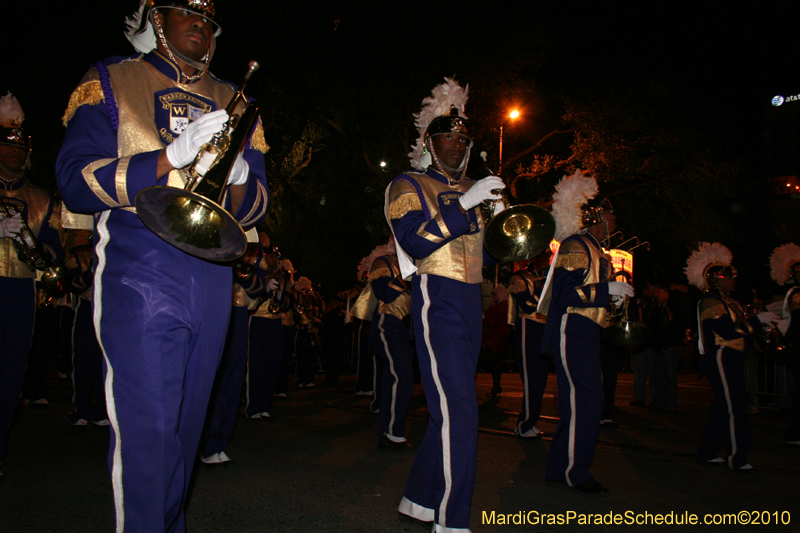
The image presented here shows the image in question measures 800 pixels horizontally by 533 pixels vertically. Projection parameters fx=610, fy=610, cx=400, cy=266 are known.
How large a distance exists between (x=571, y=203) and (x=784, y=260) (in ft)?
13.9

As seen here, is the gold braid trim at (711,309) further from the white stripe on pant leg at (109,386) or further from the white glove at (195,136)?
the white stripe on pant leg at (109,386)

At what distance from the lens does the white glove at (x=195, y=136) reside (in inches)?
80.4

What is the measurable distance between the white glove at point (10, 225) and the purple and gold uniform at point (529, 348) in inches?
203

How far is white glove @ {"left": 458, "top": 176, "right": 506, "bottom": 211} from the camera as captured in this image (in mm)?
3334

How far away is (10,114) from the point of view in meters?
4.72

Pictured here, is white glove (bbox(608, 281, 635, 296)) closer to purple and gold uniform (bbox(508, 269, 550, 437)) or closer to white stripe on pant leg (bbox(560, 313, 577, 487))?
white stripe on pant leg (bbox(560, 313, 577, 487))

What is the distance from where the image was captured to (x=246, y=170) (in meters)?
2.46

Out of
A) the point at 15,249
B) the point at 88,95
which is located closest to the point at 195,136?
the point at 88,95

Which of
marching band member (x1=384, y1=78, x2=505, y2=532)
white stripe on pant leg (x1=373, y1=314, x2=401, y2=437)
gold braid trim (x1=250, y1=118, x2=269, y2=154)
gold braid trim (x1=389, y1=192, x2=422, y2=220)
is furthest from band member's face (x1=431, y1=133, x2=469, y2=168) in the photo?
white stripe on pant leg (x1=373, y1=314, x2=401, y2=437)

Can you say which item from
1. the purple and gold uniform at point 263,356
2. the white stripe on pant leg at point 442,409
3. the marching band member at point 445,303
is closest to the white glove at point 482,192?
the marching band member at point 445,303

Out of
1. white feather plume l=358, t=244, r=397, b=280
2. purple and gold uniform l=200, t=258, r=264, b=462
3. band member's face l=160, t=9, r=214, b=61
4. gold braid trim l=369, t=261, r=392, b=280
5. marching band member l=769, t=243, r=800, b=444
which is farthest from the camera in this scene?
white feather plume l=358, t=244, r=397, b=280

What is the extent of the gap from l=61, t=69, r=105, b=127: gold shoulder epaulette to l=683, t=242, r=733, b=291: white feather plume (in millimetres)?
6260

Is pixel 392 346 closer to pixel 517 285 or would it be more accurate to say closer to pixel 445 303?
pixel 517 285

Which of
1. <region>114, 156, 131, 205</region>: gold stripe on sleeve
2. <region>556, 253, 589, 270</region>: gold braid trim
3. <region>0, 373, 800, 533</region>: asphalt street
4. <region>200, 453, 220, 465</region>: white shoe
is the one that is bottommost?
<region>0, 373, 800, 533</region>: asphalt street
